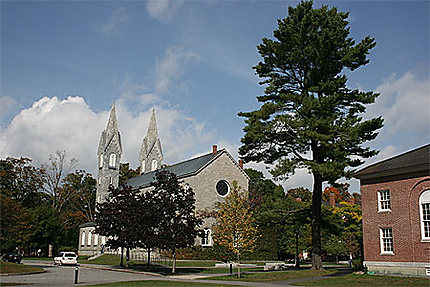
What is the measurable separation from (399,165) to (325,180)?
171 inches

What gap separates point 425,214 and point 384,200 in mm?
2676

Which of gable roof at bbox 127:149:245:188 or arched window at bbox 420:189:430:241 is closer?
arched window at bbox 420:189:430:241

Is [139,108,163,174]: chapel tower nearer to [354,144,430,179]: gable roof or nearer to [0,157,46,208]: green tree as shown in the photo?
[0,157,46,208]: green tree

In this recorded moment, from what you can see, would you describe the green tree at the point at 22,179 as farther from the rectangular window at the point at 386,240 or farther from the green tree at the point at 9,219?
the rectangular window at the point at 386,240

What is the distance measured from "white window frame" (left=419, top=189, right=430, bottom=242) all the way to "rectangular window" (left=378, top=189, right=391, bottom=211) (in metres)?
2.13

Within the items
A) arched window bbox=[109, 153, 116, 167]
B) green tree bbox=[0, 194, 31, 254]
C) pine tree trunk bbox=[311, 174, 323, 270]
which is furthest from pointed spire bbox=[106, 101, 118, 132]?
pine tree trunk bbox=[311, 174, 323, 270]

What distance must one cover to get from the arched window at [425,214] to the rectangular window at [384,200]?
2129 mm

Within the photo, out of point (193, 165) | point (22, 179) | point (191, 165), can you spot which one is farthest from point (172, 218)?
point (22, 179)

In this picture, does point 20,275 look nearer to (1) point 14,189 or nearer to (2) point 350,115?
(2) point 350,115

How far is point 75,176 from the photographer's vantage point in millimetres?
76375

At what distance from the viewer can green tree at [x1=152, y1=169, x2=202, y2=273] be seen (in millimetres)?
29266

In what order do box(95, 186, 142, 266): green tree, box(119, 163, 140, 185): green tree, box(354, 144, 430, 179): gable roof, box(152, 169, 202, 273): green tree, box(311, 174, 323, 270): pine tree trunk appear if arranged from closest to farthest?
box(354, 144, 430, 179): gable roof → box(311, 174, 323, 270): pine tree trunk → box(152, 169, 202, 273): green tree → box(95, 186, 142, 266): green tree → box(119, 163, 140, 185): green tree

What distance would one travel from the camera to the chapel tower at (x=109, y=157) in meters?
71.0

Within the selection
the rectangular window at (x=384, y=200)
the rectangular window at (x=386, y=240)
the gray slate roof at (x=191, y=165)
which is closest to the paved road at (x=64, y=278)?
the rectangular window at (x=386, y=240)
